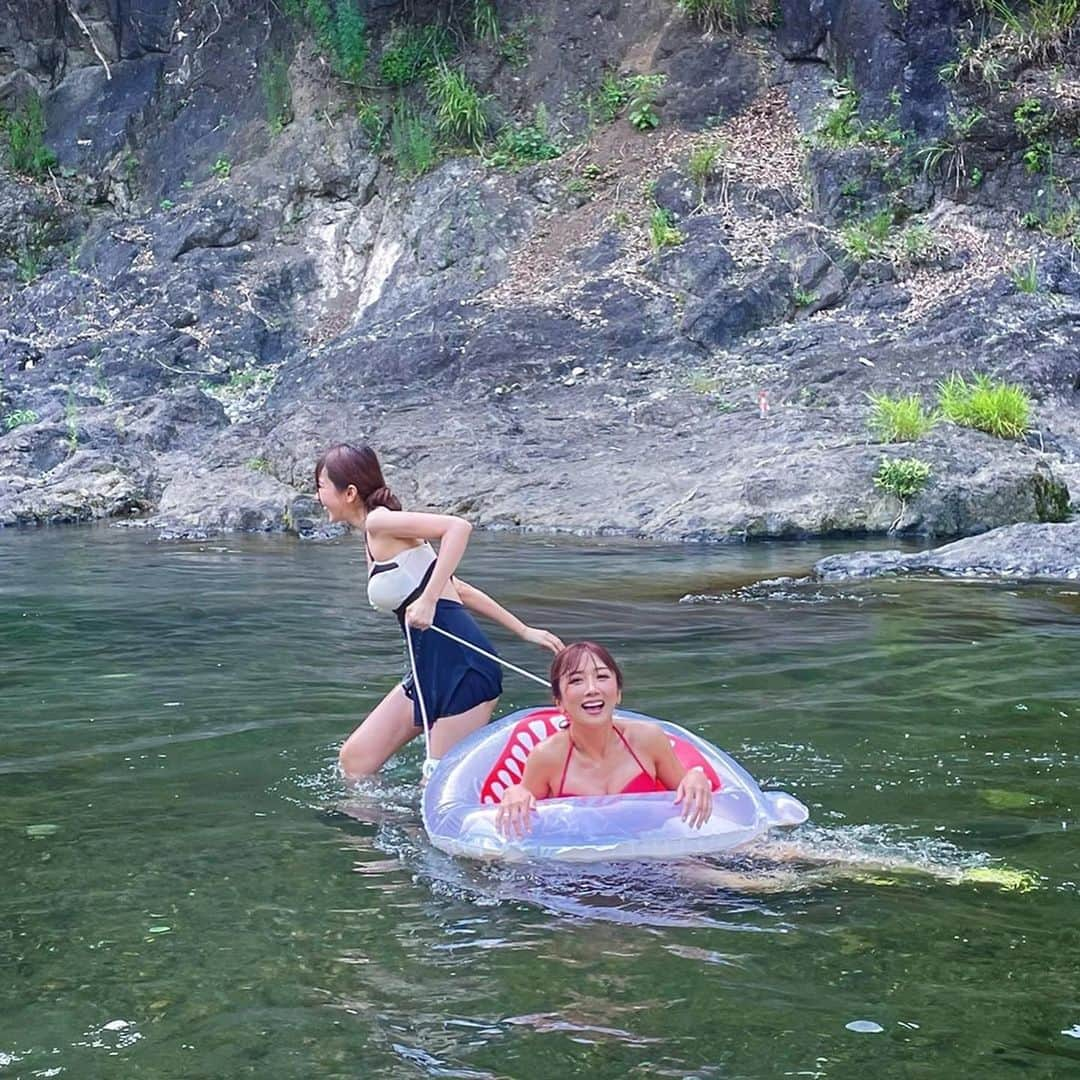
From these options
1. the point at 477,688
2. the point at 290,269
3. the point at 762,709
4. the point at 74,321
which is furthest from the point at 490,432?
the point at 477,688

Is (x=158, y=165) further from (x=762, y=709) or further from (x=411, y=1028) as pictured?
(x=411, y=1028)

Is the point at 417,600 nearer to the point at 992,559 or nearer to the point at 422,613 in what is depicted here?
the point at 422,613

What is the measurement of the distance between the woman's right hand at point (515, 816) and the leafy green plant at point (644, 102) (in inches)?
725

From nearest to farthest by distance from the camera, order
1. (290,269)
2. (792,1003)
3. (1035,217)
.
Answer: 1. (792,1003)
2. (1035,217)
3. (290,269)

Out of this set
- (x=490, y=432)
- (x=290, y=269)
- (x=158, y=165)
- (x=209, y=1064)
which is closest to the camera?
(x=209, y=1064)

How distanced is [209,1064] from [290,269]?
19.9 meters

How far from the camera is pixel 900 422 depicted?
1421 cm

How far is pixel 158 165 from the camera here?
24203 mm

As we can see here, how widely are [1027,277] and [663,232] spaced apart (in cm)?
475

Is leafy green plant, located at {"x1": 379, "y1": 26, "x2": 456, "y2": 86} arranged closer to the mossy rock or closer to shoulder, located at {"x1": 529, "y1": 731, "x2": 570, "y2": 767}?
the mossy rock

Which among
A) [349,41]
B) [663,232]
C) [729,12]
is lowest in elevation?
[663,232]

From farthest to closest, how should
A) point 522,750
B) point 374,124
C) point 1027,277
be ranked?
point 374,124, point 1027,277, point 522,750

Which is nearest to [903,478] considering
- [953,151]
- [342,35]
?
[953,151]

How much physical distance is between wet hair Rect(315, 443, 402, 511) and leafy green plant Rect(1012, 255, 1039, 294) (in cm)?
1365
